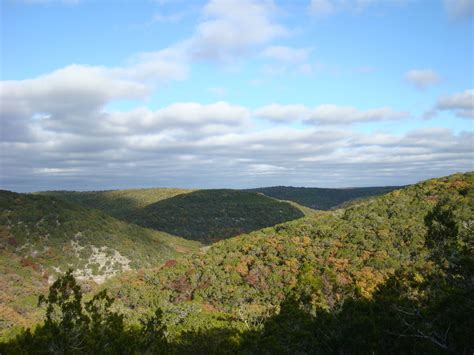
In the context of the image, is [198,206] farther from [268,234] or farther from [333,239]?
[333,239]

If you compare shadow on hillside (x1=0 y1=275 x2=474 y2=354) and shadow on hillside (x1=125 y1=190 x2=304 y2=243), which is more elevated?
shadow on hillside (x1=0 y1=275 x2=474 y2=354)

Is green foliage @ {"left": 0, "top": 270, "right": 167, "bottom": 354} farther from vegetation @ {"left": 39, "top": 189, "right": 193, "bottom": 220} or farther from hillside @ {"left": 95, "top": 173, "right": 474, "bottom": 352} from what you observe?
vegetation @ {"left": 39, "top": 189, "right": 193, "bottom": 220}

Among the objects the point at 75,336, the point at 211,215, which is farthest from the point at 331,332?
the point at 211,215

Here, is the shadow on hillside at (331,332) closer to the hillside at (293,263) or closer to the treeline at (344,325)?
the treeline at (344,325)

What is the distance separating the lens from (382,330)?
44.9 feet

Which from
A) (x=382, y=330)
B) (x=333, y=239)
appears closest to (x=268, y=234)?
(x=333, y=239)

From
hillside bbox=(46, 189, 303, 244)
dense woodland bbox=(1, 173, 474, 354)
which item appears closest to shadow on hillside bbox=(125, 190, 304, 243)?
hillside bbox=(46, 189, 303, 244)

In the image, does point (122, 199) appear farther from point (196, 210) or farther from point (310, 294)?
point (310, 294)

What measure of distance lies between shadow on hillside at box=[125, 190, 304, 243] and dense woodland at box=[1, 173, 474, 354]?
2094 inches

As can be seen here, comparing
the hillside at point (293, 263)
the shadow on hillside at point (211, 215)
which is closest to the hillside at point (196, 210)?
the shadow on hillside at point (211, 215)

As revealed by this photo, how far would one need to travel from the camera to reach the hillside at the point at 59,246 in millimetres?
47531

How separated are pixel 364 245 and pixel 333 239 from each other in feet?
13.9

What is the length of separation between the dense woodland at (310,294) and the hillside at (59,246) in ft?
40.0

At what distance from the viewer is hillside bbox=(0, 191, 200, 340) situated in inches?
1871
